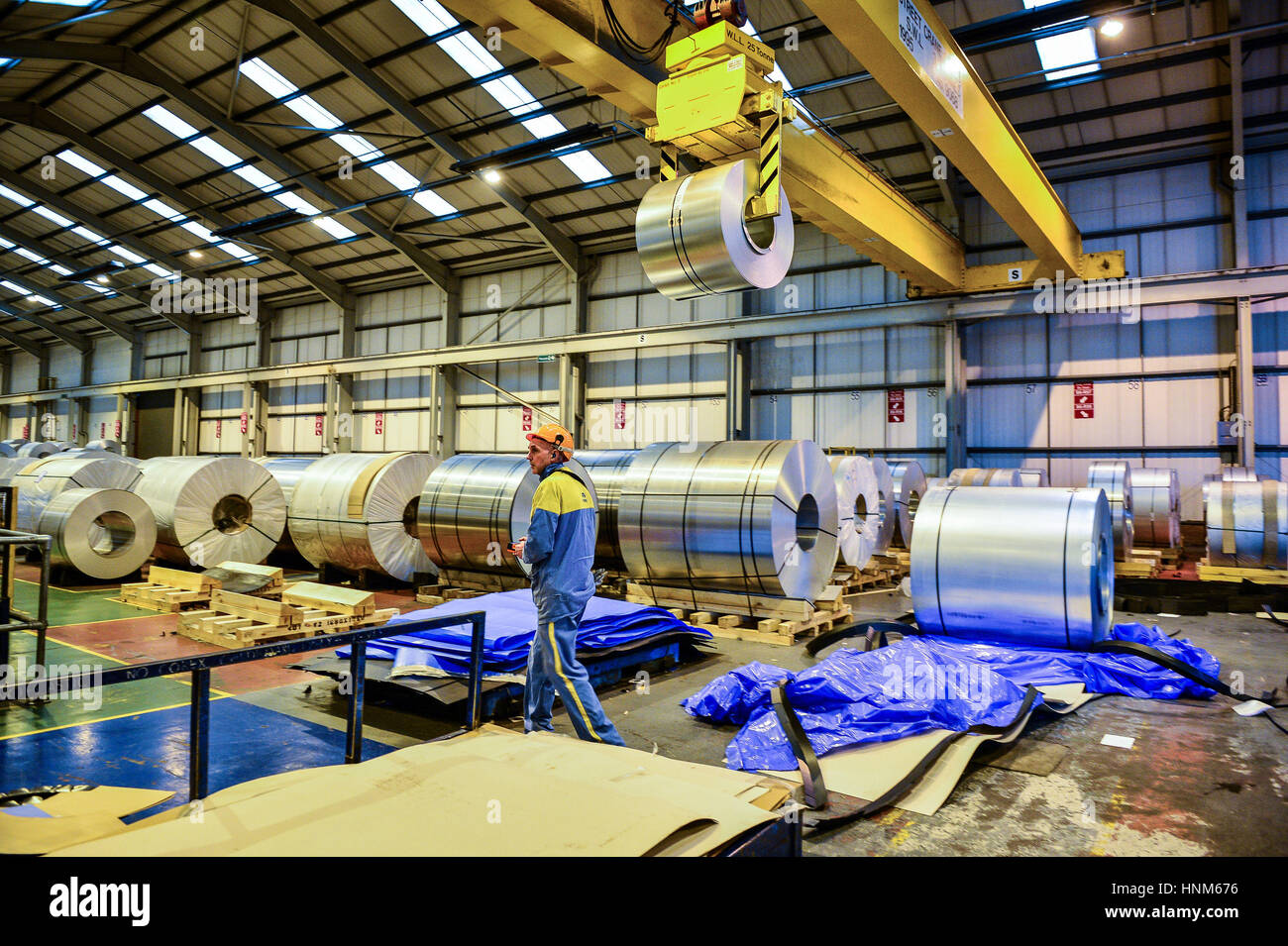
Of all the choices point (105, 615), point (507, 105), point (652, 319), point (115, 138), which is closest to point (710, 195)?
point (105, 615)

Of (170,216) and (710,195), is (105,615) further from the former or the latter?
(170,216)

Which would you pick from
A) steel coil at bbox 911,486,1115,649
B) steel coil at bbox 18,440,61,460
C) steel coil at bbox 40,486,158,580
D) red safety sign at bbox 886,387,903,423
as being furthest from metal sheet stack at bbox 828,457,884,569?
steel coil at bbox 18,440,61,460

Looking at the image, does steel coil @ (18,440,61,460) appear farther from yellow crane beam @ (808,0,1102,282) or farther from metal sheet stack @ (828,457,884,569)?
yellow crane beam @ (808,0,1102,282)

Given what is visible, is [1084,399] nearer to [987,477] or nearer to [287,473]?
[987,477]

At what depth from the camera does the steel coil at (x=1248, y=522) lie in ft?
29.6

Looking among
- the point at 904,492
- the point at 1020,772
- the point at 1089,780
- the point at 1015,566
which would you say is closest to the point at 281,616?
the point at 1020,772

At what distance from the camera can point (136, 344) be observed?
2862cm

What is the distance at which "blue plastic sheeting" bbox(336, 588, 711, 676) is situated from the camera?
16.3ft

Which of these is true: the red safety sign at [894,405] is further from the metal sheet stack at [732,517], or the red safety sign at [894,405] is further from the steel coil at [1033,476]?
the metal sheet stack at [732,517]

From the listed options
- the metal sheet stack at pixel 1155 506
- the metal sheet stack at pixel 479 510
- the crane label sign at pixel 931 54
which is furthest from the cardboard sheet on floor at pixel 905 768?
the metal sheet stack at pixel 1155 506

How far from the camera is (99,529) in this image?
10.3m

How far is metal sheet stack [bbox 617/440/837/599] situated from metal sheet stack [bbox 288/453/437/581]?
332cm

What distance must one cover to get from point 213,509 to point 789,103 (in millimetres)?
8605

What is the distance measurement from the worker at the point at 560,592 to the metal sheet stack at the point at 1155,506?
10.2 metres
